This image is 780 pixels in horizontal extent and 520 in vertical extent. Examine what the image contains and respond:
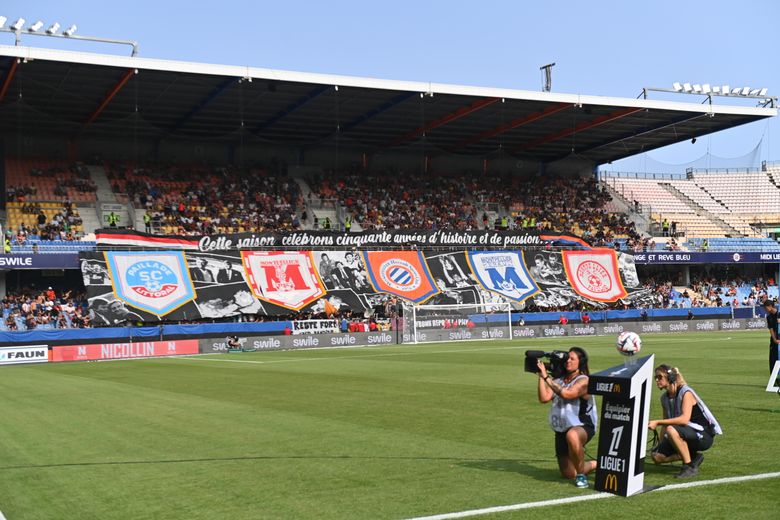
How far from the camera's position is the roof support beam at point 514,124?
6450 centimetres

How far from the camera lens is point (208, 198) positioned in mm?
63906

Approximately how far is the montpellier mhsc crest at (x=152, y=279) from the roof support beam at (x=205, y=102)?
10852mm

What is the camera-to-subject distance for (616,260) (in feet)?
221

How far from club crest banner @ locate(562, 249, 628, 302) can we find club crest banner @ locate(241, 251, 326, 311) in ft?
64.5

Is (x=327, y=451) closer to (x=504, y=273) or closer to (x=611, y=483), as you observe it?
(x=611, y=483)

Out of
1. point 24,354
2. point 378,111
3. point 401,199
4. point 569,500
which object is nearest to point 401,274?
point 401,199

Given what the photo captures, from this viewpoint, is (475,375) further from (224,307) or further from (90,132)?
(90,132)

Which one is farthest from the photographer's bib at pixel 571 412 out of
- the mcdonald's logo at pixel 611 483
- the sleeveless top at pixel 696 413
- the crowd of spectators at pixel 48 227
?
the crowd of spectators at pixel 48 227

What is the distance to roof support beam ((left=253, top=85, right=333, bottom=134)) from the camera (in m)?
57.5

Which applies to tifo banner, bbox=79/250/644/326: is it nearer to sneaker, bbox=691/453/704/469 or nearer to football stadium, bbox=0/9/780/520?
football stadium, bbox=0/9/780/520

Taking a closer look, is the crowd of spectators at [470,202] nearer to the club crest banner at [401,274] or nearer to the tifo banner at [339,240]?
the tifo banner at [339,240]

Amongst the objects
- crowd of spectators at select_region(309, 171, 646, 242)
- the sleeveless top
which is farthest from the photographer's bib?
crowd of spectators at select_region(309, 171, 646, 242)

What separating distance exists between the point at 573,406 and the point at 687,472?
165cm

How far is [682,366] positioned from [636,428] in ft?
62.9
